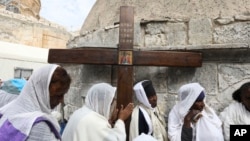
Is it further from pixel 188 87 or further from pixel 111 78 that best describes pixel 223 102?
pixel 111 78

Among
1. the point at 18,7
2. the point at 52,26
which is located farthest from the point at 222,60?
the point at 18,7

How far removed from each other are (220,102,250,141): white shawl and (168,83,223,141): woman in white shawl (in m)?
0.06

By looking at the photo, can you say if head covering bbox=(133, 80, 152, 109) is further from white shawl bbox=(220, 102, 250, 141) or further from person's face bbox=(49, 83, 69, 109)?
person's face bbox=(49, 83, 69, 109)

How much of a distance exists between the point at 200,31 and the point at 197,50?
22cm

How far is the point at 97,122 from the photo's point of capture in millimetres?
2066

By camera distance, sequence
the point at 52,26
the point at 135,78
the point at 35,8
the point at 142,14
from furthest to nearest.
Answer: the point at 35,8 → the point at 52,26 → the point at 142,14 → the point at 135,78

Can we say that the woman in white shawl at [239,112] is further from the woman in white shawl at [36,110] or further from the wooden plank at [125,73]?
the woman in white shawl at [36,110]

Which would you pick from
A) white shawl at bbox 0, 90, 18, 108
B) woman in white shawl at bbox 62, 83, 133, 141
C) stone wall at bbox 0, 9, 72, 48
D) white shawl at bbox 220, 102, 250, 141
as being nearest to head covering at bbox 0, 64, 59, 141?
woman in white shawl at bbox 62, 83, 133, 141

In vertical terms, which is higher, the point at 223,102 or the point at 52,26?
the point at 52,26

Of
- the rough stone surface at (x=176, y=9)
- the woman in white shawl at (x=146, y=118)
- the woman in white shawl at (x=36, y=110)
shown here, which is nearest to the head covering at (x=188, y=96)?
the woman in white shawl at (x=146, y=118)

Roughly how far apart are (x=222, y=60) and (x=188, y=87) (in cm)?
52

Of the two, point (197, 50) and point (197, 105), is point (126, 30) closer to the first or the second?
point (197, 50)

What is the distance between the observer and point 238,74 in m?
2.57

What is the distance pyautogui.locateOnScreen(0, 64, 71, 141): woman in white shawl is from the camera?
1384 mm
